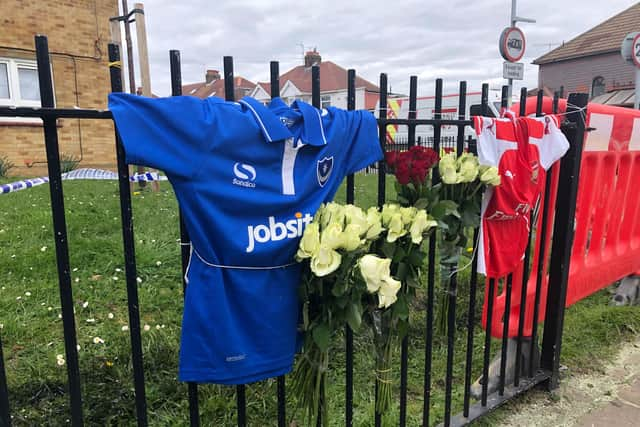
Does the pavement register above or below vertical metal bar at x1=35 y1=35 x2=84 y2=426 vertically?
below

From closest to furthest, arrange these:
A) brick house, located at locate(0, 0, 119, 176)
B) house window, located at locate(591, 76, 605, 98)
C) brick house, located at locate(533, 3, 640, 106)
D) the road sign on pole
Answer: the road sign on pole → brick house, located at locate(0, 0, 119, 176) → brick house, located at locate(533, 3, 640, 106) → house window, located at locate(591, 76, 605, 98)

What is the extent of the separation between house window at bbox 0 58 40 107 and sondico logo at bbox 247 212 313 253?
A: 10.7 meters

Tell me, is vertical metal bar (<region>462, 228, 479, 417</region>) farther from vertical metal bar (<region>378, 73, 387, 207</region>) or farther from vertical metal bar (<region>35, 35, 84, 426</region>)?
vertical metal bar (<region>35, 35, 84, 426</region>)

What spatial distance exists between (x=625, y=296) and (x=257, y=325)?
158 inches

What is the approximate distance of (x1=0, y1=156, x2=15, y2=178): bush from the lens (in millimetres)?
9445

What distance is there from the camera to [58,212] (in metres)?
1.27

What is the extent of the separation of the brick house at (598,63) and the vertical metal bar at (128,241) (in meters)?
27.1

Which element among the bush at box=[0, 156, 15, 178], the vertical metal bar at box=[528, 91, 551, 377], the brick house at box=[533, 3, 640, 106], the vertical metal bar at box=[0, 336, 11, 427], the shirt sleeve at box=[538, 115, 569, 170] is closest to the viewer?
the vertical metal bar at box=[0, 336, 11, 427]

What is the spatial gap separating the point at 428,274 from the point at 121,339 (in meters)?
1.85

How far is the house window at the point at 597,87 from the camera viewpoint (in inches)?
1091

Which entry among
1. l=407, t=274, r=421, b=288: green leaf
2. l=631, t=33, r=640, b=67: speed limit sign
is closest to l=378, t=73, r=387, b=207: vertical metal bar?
l=407, t=274, r=421, b=288: green leaf

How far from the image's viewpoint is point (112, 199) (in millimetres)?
6664

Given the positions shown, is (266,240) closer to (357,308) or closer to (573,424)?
(357,308)

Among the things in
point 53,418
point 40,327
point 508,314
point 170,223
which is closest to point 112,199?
point 170,223
